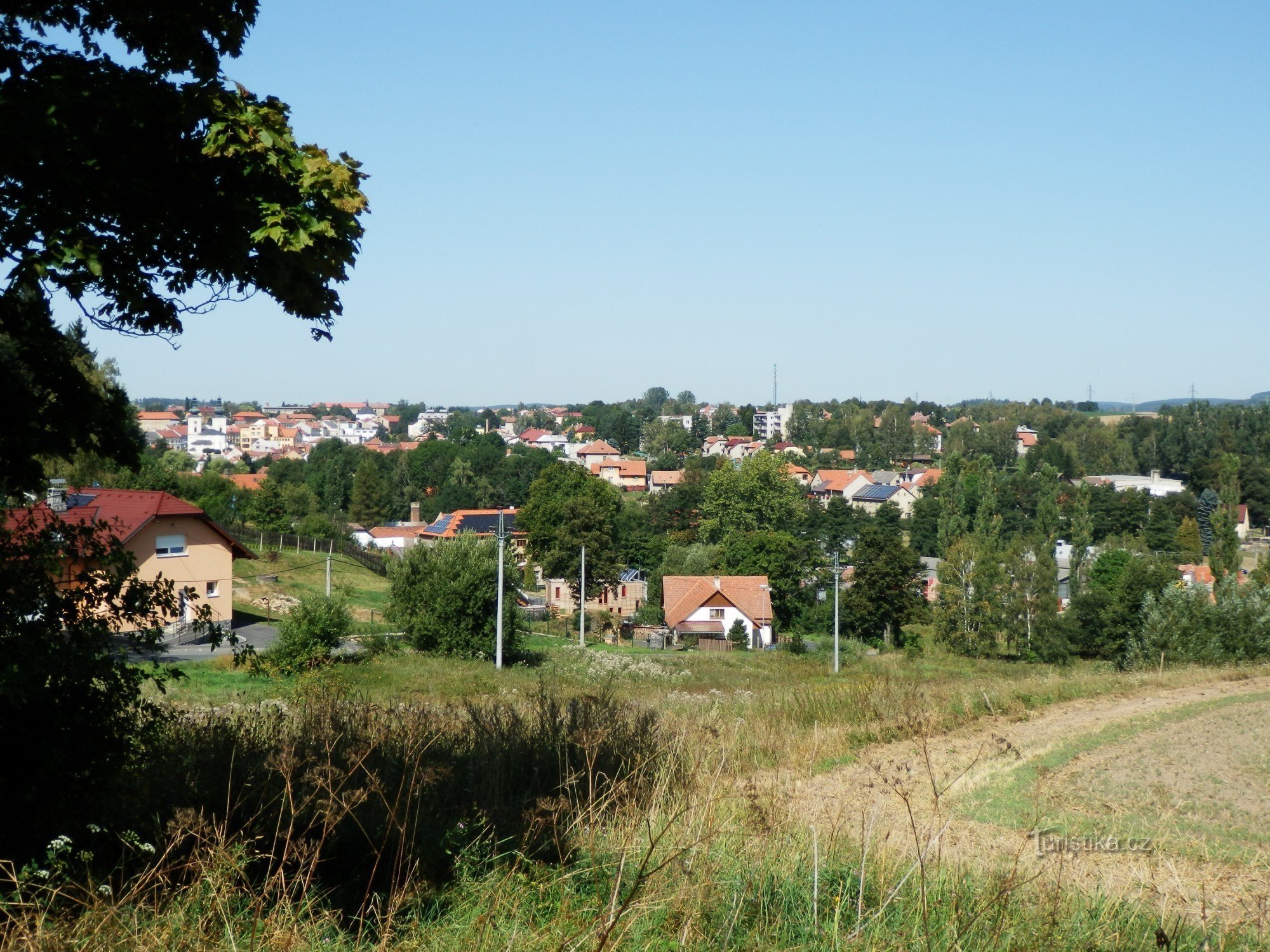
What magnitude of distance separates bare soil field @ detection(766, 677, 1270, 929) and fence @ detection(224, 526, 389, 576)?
35.3 m

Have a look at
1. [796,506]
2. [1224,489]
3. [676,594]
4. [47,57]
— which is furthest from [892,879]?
[1224,489]

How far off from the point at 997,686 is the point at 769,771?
8925 millimetres

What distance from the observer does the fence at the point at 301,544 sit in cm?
4591

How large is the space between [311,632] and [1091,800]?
14794 mm

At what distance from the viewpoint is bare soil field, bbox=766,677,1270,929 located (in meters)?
4.22

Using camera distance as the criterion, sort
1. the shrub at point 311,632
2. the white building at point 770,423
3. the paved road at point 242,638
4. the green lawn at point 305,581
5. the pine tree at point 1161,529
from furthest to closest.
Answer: the white building at point 770,423, the pine tree at point 1161,529, the green lawn at point 305,581, the paved road at point 242,638, the shrub at point 311,632

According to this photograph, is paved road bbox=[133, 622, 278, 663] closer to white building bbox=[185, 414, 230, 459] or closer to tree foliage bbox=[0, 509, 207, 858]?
tree foliage bbox=[0, 509, 207, 858]

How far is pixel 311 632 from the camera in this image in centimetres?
1902

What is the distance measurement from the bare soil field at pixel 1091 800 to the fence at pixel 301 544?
116ft

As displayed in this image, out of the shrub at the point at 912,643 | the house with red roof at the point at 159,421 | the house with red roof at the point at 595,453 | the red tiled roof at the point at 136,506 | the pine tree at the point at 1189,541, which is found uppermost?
the house with red roof at the point at 159,421

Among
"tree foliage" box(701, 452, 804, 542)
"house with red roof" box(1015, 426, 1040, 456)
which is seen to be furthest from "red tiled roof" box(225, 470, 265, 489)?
"house with red roof" box(1015, 426, 1040, 456)

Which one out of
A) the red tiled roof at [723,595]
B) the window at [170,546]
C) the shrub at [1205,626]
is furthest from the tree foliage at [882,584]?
the window at [170,546]

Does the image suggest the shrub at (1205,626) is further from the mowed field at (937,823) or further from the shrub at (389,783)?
the shrub at (389,783)

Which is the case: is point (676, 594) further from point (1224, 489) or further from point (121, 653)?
point (1224, 489)
